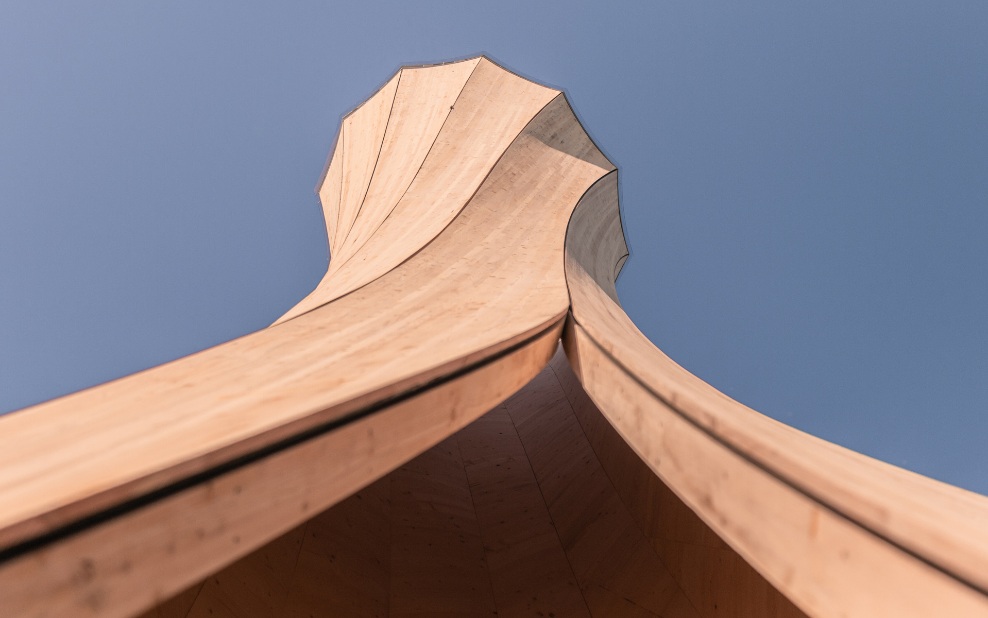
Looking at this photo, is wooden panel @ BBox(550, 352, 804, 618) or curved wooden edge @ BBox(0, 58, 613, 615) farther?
wooden panel @ BBox(550, 352, 804, 618)

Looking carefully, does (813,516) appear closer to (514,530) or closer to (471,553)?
(471,553)

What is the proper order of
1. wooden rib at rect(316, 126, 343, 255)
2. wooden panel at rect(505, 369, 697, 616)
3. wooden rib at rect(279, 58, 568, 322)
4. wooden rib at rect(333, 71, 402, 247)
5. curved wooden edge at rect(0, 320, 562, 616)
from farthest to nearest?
wooden rib at rect(316, 126, 343, 255), wooden rib at rect(333, 71, 402, 247), wooden rib at rect(279, 58, 568, 322), wooden panel at rect(505, 369, 697, 616), curved wooden edge at rect(0, 320, 562, 616)

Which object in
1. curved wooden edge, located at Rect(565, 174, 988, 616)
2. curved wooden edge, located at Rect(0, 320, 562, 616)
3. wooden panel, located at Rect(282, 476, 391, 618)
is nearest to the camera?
curved wooden edge, located at Rect(0, 320, 562, 616)

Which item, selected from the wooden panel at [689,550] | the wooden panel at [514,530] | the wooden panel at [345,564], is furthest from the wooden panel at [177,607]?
the wooden panel at [689,550]

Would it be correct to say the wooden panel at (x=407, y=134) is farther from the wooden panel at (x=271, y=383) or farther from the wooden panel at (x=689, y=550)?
the wooden panel at (x=689, y=550)

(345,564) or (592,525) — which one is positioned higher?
(345,564)

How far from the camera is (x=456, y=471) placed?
569 centimetres

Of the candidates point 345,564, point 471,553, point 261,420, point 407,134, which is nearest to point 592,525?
point 471,553

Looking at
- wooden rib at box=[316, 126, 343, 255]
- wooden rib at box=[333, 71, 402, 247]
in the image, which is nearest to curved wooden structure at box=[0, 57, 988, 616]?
wooden rib at box=[333, 71, 402, 247]

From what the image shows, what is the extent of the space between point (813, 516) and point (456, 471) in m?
4.55

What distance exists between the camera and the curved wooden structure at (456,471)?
113 centimetres

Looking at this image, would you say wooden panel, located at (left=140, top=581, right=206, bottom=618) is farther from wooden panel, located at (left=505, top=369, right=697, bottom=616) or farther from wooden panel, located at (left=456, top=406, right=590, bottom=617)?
wooden panel, located at (left=505, top=369, right=697, bottom=616)

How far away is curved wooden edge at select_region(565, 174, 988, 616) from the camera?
3.68 feet

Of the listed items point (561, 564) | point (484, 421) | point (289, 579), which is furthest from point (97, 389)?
point (484, 421)
